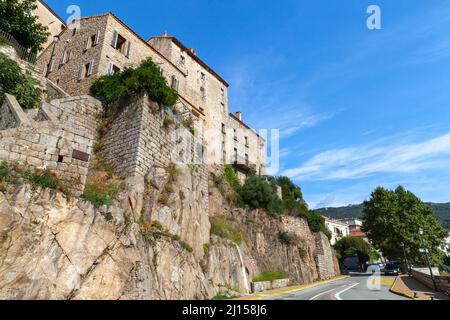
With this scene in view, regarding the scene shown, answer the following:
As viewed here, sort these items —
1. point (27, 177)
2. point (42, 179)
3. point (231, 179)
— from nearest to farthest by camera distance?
point (27, 177)
point (42, 179)
point (231, 179)

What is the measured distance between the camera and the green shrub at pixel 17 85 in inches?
506

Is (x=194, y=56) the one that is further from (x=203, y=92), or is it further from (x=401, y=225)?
(x=401, y=225)

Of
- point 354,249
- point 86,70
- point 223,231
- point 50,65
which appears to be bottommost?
point 354,249

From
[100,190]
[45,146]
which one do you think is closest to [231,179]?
[100,190]

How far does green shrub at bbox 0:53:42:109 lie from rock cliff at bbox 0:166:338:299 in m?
6.68

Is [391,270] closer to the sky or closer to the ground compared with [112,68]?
closer to the ground

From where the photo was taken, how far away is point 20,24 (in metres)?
17.1

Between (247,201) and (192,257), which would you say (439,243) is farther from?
(192,257)

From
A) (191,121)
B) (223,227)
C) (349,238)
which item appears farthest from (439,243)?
(191,121)

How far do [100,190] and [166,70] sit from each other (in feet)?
58.4

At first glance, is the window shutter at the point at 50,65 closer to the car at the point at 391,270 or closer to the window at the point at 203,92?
the window at the point at 203,92

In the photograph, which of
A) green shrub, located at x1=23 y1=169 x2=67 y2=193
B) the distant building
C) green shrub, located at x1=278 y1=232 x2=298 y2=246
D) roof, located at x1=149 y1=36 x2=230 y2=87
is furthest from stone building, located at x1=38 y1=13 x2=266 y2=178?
the distant building

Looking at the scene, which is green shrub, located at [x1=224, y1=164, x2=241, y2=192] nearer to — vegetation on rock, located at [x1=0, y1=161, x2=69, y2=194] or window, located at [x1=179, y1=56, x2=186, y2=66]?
window, located at [x1=179, y1=56, x2=186, y2=66]

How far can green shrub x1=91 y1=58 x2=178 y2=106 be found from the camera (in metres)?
15.8
